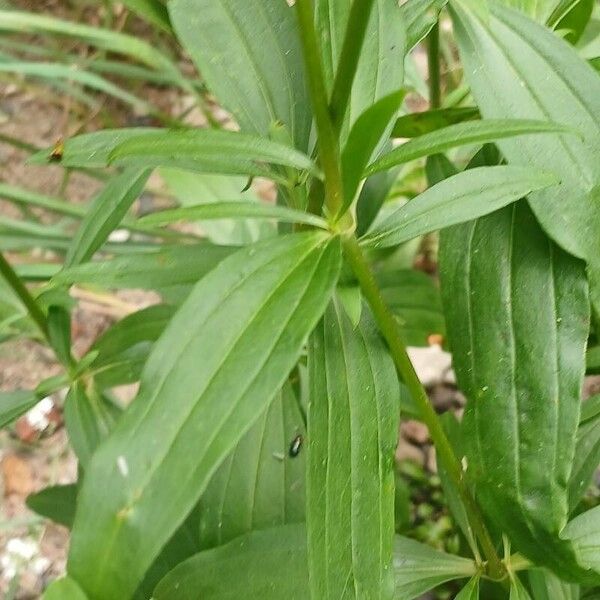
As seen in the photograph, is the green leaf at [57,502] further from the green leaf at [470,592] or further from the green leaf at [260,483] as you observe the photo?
the green leaf at [470,592]

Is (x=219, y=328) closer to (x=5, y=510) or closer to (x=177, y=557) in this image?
(x=177, y=557)

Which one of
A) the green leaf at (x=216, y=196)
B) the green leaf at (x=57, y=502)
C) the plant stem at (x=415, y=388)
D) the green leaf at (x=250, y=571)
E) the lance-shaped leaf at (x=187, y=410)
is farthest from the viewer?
the green leaf at (x=216, y=196)

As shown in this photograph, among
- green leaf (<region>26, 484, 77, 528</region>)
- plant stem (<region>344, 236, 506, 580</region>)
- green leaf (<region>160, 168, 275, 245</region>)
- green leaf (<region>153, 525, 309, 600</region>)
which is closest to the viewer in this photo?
plant stem (<region>344, 236, 506, 580</region>)

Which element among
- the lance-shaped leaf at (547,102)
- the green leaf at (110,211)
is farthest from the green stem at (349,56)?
the green leaf at (110,211)

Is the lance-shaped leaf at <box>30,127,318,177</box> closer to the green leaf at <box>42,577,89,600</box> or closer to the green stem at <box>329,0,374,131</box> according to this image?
the green stem at <box>329,0,374,131</box>

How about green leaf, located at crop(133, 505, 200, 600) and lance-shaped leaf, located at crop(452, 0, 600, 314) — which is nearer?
lance-shaped leaf, located at crop(452, 0, 600, 314)

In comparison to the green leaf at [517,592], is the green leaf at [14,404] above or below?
above

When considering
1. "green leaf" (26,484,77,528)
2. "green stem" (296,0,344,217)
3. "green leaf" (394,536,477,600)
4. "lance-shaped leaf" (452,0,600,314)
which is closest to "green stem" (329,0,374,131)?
"green stem" (296,0,344,217)
